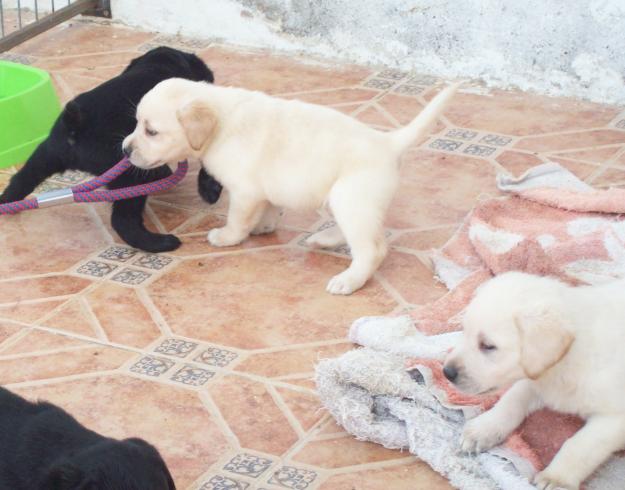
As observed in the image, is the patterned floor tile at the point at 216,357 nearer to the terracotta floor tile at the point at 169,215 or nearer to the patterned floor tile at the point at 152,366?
the patterned floor tile at the point at 152,366

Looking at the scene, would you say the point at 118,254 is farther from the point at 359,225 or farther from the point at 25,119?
the point at 359,225

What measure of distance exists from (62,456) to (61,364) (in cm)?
106

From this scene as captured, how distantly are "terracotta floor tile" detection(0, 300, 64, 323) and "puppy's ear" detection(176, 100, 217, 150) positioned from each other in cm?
71

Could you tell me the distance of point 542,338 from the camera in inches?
102

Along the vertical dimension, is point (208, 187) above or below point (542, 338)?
below

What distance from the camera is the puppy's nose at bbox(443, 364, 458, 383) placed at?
272cm

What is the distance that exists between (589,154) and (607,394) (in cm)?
216

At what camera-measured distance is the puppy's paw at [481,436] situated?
2854mm

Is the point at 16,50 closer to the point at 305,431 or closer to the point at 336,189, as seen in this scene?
the point at 336,189

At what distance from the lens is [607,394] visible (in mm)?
2693

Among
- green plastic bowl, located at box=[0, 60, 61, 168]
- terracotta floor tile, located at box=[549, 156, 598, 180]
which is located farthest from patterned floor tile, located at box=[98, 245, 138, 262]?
terracotta floor tile, located at box=[549, 156, 598, 180]

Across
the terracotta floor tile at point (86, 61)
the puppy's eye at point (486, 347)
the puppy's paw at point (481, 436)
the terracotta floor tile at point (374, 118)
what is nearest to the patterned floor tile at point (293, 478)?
the puppy's paw at point (481, 436)

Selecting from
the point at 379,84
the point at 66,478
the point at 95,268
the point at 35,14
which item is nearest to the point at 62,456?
the point at 66,478

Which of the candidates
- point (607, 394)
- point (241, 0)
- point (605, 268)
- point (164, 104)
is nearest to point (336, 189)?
point (164, 104)
